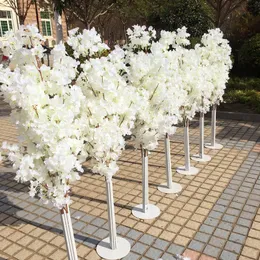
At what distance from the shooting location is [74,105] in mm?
3066

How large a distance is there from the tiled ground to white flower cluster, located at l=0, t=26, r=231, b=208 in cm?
145

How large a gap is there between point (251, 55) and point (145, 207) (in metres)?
12.2

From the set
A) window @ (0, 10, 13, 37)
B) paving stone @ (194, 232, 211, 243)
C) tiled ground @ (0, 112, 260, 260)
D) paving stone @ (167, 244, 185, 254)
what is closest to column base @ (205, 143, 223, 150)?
tiled ground @ (0, 112, 260, 260)

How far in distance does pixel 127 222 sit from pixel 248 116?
7267 millimetres

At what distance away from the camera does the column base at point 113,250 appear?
14.1ft

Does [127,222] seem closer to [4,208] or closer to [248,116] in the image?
[4,208]

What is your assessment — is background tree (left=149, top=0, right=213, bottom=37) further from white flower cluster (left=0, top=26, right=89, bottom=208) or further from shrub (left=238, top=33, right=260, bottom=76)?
white flower cluster (left=0, top=26, right=89, bottom=208)

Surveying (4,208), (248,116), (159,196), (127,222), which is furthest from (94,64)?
(248,116)

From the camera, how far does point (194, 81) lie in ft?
19.1

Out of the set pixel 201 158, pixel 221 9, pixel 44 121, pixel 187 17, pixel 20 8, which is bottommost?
pixel 201 158

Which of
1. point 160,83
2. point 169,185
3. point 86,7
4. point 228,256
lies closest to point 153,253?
point 228,256

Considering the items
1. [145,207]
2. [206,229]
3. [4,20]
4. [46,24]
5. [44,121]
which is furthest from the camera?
[46,24]

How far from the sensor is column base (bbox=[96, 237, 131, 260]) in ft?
14.1

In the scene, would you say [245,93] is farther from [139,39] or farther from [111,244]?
[111,244]
